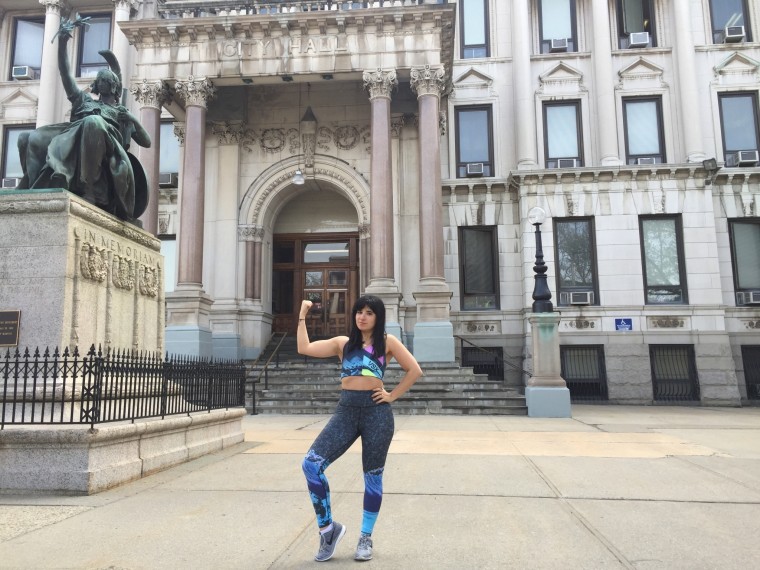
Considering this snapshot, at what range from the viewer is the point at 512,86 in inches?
834

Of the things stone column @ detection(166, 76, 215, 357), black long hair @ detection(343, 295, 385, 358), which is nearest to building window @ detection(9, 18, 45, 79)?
stone column @ detection(166, 76, 215, 357)

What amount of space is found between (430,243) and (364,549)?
13.8 metres

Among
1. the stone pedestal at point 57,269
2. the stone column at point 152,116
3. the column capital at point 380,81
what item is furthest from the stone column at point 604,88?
the stone pedestal at point 57,269

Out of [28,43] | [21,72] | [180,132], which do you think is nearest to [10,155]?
[21,72]

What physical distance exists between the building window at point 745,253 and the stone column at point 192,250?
1718 centimetres

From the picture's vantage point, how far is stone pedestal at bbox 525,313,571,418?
13148mm

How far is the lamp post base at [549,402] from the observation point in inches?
517

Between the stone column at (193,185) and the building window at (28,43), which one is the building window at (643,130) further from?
the building window at (28,43)

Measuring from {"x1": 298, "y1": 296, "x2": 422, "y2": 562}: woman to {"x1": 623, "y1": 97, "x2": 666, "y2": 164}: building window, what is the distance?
19244 millimetres

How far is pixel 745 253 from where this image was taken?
19.9 m

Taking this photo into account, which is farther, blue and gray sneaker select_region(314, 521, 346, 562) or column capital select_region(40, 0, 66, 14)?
column capital select_region(40, 0, 66, 14)

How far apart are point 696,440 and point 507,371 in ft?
34.3

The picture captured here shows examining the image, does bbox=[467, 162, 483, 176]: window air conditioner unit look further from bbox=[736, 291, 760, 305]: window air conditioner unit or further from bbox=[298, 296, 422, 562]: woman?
bbox=[298, 296, 422, 562]: woman

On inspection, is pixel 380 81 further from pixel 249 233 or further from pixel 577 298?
pixel 577 298
